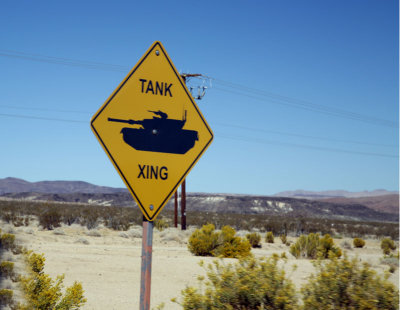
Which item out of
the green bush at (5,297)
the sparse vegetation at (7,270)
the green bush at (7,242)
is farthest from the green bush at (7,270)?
the green bush at (7,242)

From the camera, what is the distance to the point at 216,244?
19578 mm

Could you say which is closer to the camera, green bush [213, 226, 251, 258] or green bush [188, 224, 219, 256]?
green bush [213, 226, 251, 258]

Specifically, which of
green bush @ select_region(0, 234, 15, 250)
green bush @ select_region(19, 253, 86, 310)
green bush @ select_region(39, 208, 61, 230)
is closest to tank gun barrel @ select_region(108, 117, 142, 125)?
green bush @ select_region(19, 253, 86, 310)

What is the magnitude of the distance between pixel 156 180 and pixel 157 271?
10.5 metres

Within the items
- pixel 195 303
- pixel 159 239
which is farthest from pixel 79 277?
pixel 159 239

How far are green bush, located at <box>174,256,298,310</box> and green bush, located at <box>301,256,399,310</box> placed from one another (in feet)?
0.88

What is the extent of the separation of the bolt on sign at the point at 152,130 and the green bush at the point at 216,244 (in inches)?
601

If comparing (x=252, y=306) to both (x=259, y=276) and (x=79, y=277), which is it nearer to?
(x=259, y=276)

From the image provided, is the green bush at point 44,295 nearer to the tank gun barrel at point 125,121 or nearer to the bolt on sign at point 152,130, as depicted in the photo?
the bolt on sign at point 152,130

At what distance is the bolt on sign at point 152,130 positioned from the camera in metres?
3.79

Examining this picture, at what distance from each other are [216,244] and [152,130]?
53.3 ft

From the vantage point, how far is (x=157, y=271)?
1377 centimetres

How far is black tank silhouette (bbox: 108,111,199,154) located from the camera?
3875mm

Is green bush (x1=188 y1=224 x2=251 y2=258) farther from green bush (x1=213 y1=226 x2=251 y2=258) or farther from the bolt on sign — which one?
the bolt on sign
